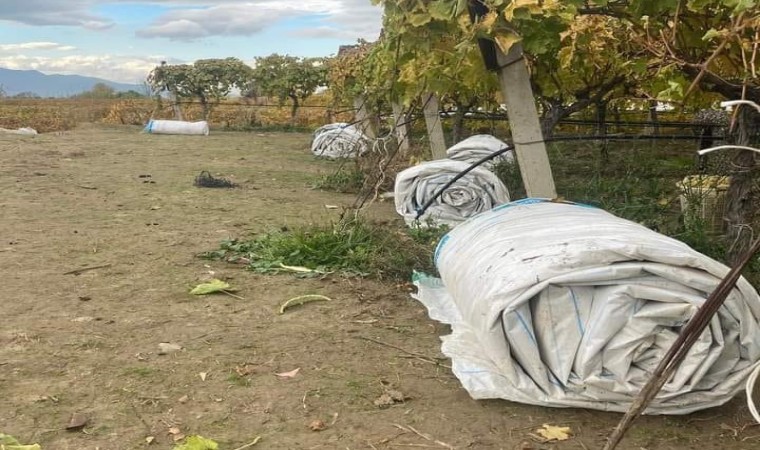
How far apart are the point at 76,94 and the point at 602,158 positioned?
38.0 metres

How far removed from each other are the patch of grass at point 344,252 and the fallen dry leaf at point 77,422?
7.47 ft

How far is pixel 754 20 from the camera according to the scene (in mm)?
2865

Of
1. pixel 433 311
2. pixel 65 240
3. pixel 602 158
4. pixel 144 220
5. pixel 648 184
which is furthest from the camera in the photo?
pixel 602 158

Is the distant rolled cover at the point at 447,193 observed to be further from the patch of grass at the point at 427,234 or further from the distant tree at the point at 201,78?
the distant tree at the point at 201,78

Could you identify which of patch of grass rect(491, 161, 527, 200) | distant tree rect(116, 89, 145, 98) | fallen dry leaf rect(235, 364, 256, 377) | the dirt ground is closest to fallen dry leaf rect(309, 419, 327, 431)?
the dirt ground

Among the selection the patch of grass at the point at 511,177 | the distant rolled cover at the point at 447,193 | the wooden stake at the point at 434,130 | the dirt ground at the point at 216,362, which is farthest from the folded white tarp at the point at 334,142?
the dirt ground at the point at 216,362

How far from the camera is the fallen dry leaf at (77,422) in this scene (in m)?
2.86

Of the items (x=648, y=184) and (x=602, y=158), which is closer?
(x=648, y=184)

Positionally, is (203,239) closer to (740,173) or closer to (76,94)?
(740,173)

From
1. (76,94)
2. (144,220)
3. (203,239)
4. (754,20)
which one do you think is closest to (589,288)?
(754,20)

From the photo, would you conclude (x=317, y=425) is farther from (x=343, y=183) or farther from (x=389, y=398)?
(x=343, y=183)

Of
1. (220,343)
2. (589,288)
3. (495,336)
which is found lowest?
(220,343)

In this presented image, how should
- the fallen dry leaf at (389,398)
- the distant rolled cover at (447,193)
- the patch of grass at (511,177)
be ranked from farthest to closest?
the patch of grass at (511,177)
the distant rolled cover at (447,193)
the fallen dry leaf at (389,398)

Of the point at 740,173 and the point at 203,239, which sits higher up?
the point at 740,173
